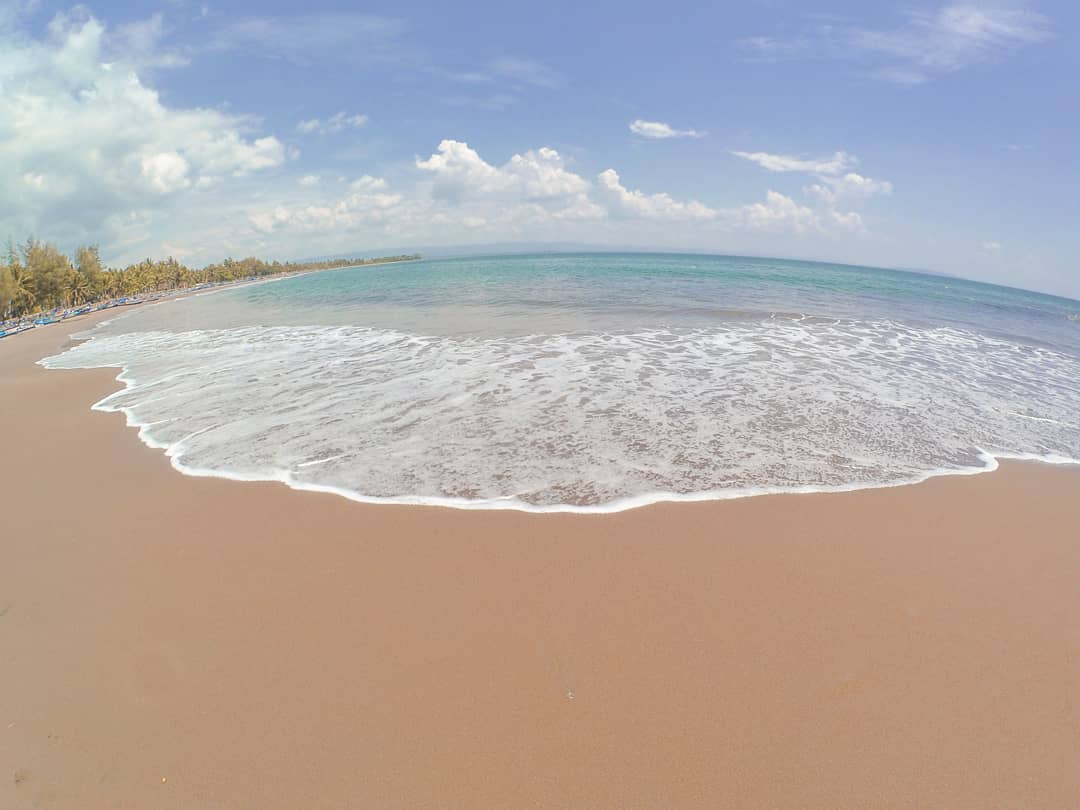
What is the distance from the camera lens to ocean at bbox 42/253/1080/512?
704 centimetres

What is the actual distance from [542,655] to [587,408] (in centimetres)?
639

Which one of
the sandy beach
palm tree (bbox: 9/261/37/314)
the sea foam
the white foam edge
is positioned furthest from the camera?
palm tree (bbox: 9/261/37/314)

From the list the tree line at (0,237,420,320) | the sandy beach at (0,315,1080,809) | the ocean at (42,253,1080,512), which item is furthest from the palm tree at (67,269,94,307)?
the sandy beach at (0,315,1080,809)

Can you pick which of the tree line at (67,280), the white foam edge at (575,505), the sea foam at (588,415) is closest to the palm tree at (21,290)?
the tree line at (67,280)

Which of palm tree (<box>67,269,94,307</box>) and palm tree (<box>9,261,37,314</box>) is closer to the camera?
palm tree (<box>9,261,37,314</box>)

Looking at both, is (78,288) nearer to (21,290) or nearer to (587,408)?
(21,290)

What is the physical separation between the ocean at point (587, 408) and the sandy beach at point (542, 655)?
36.3 inches

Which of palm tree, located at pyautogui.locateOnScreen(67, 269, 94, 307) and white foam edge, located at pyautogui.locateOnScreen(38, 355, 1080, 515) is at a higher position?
palm tree, located at pyautogui.locateOnScreen(67, 269, 94, 307)

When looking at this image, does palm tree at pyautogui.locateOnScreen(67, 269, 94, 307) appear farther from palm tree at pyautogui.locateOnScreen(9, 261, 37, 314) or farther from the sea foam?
the sea foam

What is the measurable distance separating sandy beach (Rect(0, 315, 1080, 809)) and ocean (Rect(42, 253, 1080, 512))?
92 cm

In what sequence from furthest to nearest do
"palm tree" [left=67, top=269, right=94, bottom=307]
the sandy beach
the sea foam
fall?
"palm tree" [left=67, top=269, right=94, bottom=307] → the sea foam → the sandy beach

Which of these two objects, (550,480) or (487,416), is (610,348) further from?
(550,480)

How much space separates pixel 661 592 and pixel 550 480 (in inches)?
100

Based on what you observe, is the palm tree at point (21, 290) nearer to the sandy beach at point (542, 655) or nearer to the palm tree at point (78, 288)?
A: the palm tree at point (78, 288)
